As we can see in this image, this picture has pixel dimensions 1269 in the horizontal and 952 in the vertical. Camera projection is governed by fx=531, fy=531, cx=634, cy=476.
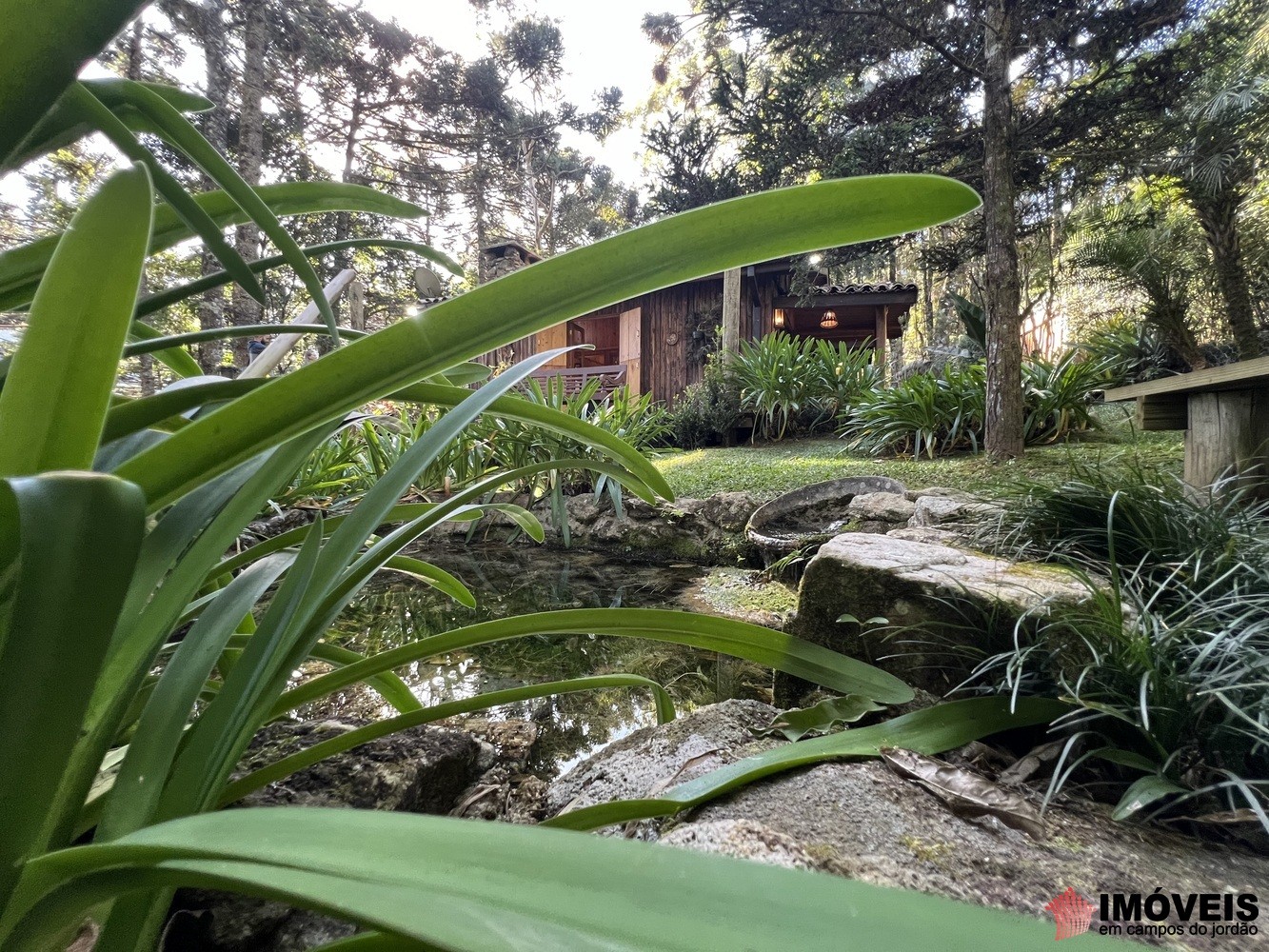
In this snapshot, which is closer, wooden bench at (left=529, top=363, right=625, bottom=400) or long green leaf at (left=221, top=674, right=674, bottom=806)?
long green leaf at (left=221, top=674, right=674, bottom=806)

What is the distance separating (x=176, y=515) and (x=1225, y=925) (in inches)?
39.8

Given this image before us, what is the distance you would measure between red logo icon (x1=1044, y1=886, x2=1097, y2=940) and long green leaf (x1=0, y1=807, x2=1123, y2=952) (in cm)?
52

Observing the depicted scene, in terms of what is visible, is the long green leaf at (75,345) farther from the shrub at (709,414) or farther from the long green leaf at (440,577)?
the shrub at (709,414)

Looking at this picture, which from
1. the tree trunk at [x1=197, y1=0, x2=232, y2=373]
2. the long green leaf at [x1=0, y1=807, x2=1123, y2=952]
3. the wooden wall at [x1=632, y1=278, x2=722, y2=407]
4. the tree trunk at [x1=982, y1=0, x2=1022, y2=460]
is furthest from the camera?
the wooden wall at [x1=632, y1=278, x2=722, y2=407]

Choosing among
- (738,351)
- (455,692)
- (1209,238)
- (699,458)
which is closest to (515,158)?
(738,351)

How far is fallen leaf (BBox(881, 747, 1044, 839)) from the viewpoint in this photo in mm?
664

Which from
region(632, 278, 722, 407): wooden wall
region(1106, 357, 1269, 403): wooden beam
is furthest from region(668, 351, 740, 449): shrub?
region(1106, 357, 1269, 403): wooden beam

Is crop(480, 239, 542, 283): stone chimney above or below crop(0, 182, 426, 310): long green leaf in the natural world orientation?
above

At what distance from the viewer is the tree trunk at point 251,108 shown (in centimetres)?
629

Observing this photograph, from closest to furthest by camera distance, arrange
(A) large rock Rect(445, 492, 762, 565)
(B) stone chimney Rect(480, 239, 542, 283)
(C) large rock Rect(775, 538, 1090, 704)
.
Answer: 1. (C) large rock Rect(775, 538, 1090, 704)
2. (A) large rock Rect(445, 492, 762, 565)
3. (B) stone chimney Rect(480, 239, 542, 283)

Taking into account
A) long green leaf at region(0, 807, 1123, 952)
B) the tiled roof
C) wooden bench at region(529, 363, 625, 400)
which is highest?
the tiled roof

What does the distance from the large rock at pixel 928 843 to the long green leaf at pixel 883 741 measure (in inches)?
1.2

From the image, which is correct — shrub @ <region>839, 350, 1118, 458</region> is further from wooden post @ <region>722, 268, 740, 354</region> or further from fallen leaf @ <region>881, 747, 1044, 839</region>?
fallen leaf @ <region>881, 747, 1044, 839</region>

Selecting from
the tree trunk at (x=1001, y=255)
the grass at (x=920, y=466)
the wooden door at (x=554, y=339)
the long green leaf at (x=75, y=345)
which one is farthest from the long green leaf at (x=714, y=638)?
the wooden door at (x=554, y=339)
